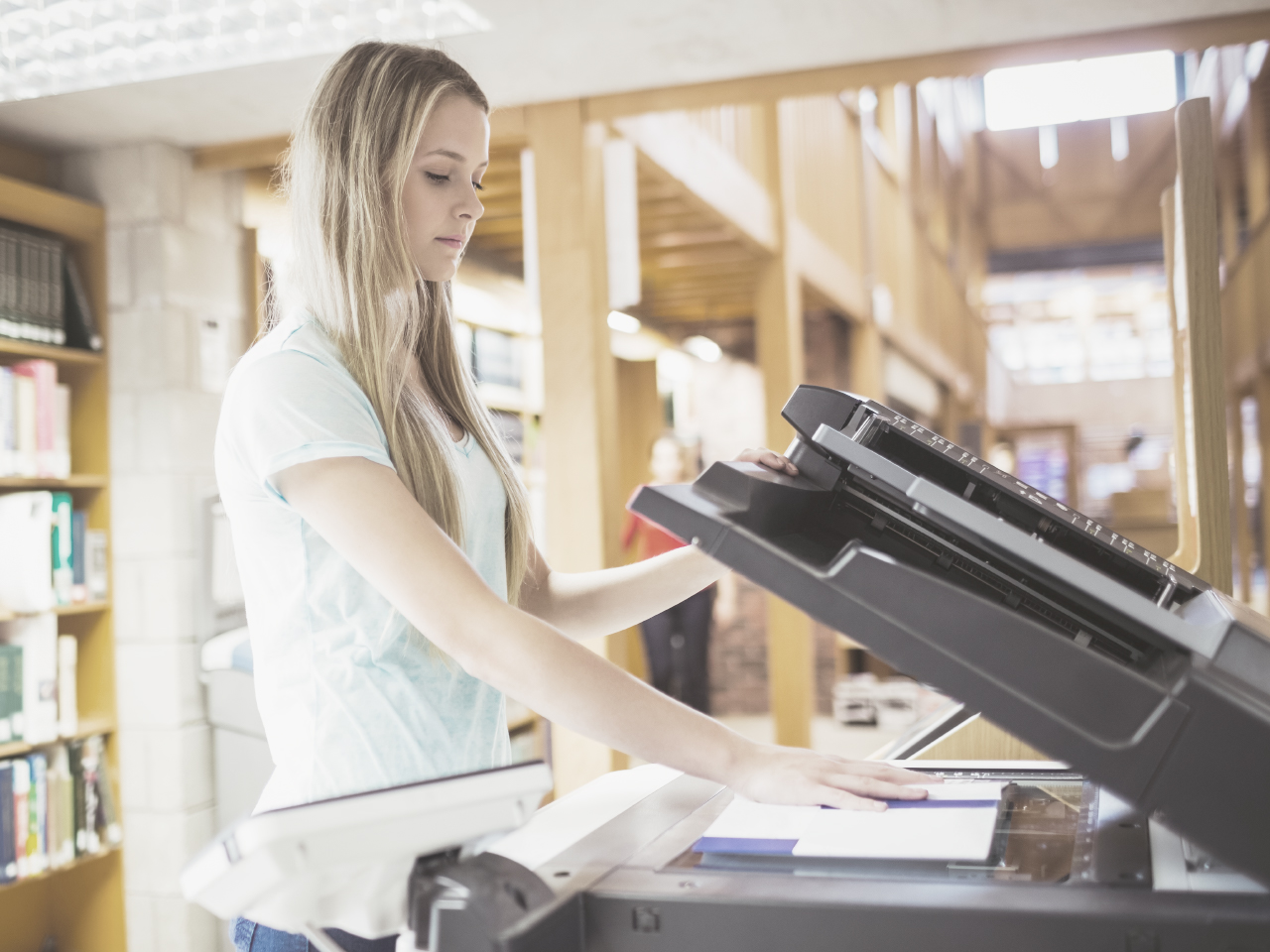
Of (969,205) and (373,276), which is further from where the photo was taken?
(969,205)

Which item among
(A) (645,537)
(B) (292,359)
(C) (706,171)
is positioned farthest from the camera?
(A) (645,537)

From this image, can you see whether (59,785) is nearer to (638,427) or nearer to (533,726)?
(533,726)

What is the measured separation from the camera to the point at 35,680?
10.9ft

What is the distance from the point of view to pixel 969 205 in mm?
18172

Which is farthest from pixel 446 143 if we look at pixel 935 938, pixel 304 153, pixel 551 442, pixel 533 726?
pixel 533 726

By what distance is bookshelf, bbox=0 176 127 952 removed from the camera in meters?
3.52

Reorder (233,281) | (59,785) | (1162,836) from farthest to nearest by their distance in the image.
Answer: (233,281) < (59,785) < (1162,836)

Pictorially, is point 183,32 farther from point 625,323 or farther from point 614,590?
point 625,323

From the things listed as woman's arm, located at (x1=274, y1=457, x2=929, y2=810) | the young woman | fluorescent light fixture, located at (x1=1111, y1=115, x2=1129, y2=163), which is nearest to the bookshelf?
the young woman

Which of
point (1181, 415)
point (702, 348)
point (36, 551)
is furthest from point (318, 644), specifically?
point (702, 348)

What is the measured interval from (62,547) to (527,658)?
9.77ft

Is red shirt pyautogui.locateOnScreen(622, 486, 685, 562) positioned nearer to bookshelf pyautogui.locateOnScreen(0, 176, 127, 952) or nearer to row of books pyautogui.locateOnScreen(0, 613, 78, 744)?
bookshelf pyautogui.locateOnScreen(0, 176, 127, 952)

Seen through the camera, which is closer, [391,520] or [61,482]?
[391,520]

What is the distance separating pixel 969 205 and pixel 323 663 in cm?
1857
